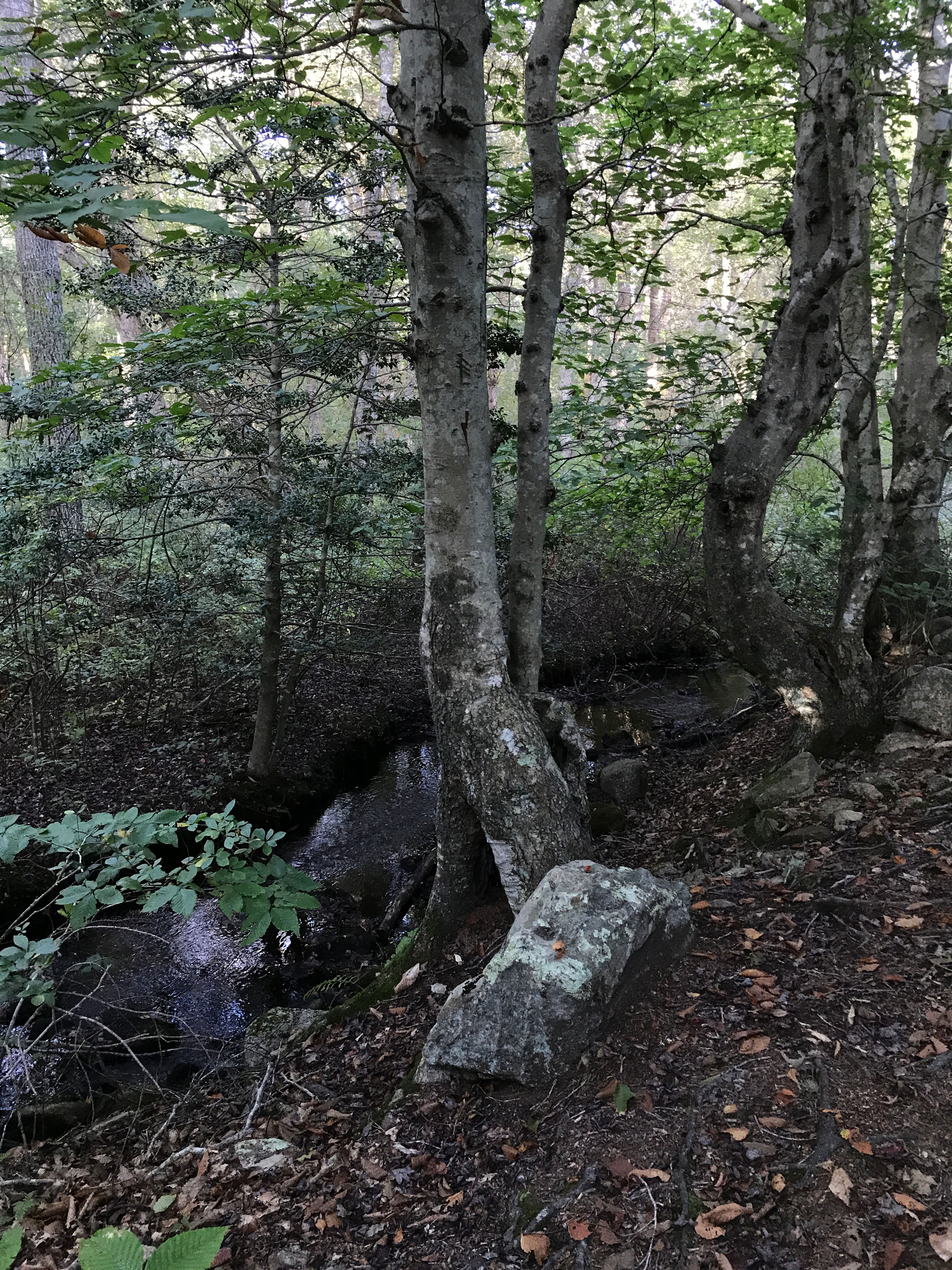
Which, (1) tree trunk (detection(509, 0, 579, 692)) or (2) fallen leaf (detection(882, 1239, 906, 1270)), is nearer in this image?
(2) fallen leaf (detection(882, 1239, 906, 1270))

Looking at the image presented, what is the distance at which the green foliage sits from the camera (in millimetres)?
2791

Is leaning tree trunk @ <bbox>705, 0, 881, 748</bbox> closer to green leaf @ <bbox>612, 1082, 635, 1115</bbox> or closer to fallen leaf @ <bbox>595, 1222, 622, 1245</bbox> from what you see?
green leaf @ <bbox>612, 1082, 635, 1115</bbox>

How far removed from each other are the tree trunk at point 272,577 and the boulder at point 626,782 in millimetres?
3286

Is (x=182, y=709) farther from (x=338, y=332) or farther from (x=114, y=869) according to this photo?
(x=114, y=869)

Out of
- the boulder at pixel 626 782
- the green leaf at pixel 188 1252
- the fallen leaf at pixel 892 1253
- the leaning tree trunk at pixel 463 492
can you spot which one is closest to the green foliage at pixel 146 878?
the leaning tree trunk at pixel 463 492

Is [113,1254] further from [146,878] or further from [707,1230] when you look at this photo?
[146,878]

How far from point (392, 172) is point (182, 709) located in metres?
5.58

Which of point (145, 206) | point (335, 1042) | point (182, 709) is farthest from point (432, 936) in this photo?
point (182, 709)

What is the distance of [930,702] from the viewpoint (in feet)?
16.0

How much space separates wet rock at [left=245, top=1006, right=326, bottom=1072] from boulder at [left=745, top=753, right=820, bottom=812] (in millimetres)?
3082

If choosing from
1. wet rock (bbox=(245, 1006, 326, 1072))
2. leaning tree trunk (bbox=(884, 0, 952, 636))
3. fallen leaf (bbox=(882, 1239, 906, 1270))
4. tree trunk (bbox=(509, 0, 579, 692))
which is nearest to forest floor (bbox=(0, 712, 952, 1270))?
fallen leaf (bbox=(882, 1239, 906, 1270))

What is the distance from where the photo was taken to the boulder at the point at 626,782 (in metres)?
6.34

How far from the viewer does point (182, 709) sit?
7812mm

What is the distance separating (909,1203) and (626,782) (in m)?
4.55
